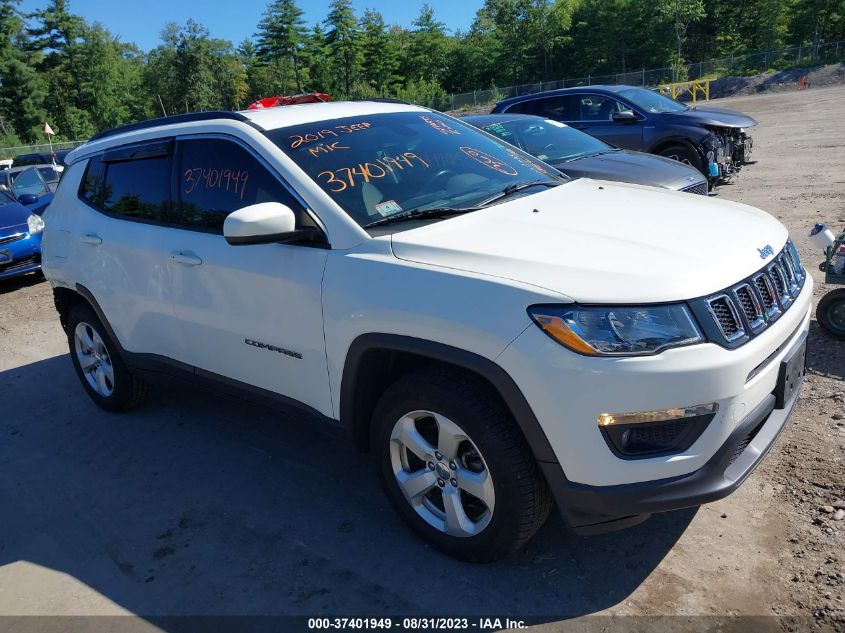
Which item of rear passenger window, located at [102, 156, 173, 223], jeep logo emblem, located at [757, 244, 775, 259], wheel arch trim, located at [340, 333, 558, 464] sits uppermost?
rear passenger window, located at [102, 156, 173, 223]

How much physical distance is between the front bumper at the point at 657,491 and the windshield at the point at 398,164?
1.49 metres

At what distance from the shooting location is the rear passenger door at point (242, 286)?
10.6ft

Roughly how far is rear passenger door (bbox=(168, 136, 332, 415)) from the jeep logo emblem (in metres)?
1.84

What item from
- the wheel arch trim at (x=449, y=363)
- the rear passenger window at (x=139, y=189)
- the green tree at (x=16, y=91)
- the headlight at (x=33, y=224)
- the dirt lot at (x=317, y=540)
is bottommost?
the dirt lot at (x=317, y=540)

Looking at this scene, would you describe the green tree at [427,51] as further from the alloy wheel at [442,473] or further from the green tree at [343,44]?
the alloy wheel at [442,473]

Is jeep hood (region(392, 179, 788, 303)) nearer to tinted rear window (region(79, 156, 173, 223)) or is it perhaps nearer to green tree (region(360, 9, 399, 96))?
tinted rear window (region(79, 156, 173, 223))

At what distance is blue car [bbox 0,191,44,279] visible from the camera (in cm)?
952

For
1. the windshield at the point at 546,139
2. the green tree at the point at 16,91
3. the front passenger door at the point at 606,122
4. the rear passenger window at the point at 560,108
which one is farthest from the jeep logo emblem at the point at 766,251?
the green tree at the point at 16,91

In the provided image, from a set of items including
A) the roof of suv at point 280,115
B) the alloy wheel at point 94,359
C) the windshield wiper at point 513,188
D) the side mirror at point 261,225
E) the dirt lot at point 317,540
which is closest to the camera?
the dirt lot at point 317,540

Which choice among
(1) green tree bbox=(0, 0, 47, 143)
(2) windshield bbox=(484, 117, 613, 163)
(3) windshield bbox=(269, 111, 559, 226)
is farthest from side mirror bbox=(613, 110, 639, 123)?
(1) green tree bbox=(0, 0, 47, 143)

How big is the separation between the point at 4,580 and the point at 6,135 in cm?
6826

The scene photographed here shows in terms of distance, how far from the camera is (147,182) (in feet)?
13.8

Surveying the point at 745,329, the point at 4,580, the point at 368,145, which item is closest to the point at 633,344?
the point at 745,329

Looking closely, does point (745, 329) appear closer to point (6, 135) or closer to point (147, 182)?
point (147, 182)
